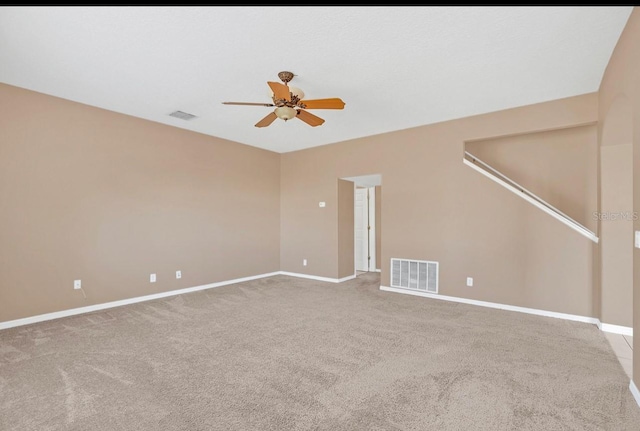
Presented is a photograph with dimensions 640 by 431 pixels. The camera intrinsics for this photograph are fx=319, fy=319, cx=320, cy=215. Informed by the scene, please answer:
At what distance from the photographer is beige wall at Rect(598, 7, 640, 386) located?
2.23 m

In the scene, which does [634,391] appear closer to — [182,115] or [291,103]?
[291,103]

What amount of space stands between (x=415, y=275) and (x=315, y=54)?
12.1ft

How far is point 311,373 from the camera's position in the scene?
8.46 feet

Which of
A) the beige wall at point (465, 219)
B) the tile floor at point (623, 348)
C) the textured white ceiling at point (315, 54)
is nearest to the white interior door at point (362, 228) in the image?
the beige wall at point (465, 219)

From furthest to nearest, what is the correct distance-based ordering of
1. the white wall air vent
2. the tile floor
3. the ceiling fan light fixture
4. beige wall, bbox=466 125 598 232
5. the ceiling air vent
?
1. the white wall air vent
2. the ceiling air vent
3. beige wall, bbox=466 125 598 232
4. the ceiling fan light fixture
5. the tile floor

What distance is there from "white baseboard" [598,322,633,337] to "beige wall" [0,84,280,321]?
5.34 m

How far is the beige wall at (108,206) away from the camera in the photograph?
372 cm

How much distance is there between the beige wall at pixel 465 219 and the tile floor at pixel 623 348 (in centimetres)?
50

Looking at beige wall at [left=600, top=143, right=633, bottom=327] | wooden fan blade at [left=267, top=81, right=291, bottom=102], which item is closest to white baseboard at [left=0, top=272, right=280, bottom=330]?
wooden fan blade at [left=267, top=81, right=291, bottom=102]

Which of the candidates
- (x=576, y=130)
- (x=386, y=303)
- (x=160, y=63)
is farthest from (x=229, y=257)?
(x=576, y=130)

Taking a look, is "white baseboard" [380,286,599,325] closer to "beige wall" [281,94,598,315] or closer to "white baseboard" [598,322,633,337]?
"beige wall" [281,94,598,315]

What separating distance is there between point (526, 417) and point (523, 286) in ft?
8.66

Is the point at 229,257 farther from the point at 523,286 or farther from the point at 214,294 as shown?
the point at 523,286

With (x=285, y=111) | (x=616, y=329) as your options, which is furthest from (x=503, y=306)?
(x=285, y=111)
